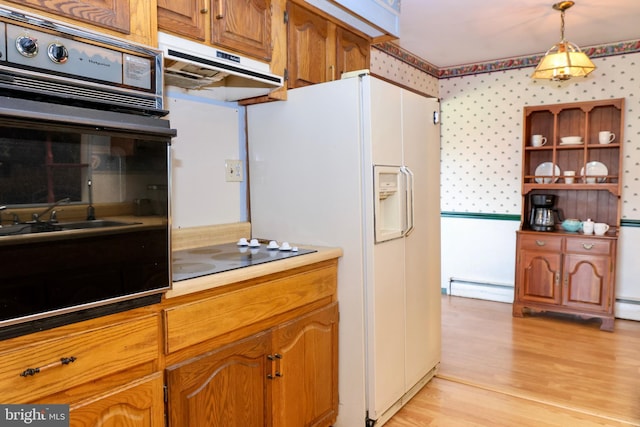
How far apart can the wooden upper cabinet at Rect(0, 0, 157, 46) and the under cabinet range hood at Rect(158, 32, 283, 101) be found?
0.11 meters

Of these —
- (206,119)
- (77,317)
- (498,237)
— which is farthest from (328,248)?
(498,237)

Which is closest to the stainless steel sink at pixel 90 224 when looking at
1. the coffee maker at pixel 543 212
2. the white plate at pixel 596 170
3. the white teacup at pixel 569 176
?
the coffee maker at pixel 543 212

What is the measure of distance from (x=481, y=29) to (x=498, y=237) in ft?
6.51

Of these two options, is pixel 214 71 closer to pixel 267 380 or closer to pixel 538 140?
pixel 267 380

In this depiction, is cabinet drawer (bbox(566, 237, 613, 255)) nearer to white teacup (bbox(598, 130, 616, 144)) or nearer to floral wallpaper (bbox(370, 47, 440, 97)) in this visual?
white teacup (bbox(598, 130, 616, 144))

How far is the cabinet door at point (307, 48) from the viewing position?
2219 millimetres

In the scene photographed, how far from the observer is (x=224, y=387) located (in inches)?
62.0

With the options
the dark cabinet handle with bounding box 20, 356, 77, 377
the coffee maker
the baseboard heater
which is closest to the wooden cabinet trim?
the dark cabinet handle with bounding box 20, 356, 77, 377

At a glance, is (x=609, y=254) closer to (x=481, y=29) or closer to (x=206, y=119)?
(x=481, y=29)

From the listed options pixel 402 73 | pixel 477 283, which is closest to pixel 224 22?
pixel 402 73

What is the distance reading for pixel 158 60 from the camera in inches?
54.1

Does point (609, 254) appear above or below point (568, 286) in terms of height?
above

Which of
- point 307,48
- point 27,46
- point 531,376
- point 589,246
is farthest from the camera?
point 589,246

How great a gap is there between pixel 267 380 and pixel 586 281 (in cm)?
305
